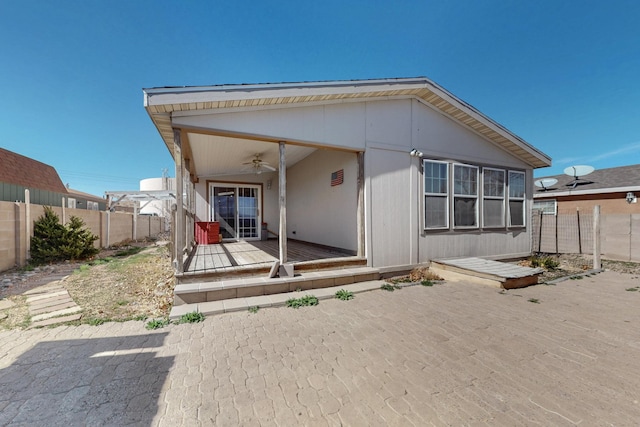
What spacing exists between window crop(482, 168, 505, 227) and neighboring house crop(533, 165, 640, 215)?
887 centimetres

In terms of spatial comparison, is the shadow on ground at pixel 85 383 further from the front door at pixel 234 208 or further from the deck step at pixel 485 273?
the front door at pixel 234 208

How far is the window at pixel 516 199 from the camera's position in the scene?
23.9ft

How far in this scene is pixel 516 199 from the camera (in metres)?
7.38

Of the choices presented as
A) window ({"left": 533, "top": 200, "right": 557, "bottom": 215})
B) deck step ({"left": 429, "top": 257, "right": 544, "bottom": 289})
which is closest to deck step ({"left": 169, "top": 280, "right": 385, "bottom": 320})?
deck step ({"left": 429, "top": 257, "right": 544, "bottom": 289})

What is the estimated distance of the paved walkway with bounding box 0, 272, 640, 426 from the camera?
1.73 m

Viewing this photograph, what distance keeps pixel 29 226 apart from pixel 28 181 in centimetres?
995

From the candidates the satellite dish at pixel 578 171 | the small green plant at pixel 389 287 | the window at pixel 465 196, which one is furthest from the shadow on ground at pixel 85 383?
the satellite dish at pixel 578 171

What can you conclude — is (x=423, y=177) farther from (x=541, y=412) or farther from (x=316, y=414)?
(x=316, y=414)

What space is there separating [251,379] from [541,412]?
222 cm

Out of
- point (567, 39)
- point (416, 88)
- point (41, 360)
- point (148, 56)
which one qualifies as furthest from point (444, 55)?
point (41, 360)

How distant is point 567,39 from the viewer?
29.6 feet

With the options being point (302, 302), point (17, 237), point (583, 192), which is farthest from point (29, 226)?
point (583, 192)

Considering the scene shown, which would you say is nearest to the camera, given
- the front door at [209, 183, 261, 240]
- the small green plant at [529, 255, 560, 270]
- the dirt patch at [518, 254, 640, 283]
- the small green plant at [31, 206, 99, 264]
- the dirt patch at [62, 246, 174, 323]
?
the dirt patch at [62, 246, 174, 323]

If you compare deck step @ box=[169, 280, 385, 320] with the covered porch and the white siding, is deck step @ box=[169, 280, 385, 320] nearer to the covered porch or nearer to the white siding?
the covered porch
